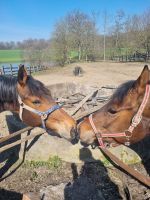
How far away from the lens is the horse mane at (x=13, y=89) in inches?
145

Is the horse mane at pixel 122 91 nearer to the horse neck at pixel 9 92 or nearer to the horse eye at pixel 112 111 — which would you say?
the horse eye at pixel 112 111

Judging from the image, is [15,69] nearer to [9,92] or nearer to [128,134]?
[9,92]

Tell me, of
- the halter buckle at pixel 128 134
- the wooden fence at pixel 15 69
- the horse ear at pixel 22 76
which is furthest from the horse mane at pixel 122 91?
the wooden fence at pixel 15 69

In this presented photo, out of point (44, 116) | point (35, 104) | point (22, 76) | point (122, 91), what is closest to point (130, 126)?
point (122, 91)

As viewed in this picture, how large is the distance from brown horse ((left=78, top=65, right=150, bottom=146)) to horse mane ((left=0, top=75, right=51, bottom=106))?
861mm

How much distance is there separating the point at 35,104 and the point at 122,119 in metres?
1.37

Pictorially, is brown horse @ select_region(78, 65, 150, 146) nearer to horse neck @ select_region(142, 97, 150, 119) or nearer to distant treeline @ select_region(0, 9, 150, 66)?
horse neck @ select_region(142, 97, 150, 119)

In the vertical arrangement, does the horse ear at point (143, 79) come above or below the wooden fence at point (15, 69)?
above

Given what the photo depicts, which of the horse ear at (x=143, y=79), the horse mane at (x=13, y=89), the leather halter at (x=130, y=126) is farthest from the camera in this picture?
the horse mane at (x=13, y=89)

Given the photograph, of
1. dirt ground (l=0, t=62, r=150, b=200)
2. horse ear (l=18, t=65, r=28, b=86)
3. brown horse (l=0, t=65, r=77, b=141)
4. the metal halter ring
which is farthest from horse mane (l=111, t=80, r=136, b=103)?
dirt ground (l=0, t=62, r=150, b=200)

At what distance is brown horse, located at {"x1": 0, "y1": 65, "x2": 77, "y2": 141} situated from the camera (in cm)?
368

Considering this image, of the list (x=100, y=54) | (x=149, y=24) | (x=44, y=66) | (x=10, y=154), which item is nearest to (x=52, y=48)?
(x=44, y=66)

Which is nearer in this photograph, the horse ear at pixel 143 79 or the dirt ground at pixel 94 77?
the horse ear at pixel 143 79

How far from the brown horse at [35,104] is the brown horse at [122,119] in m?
0.46
